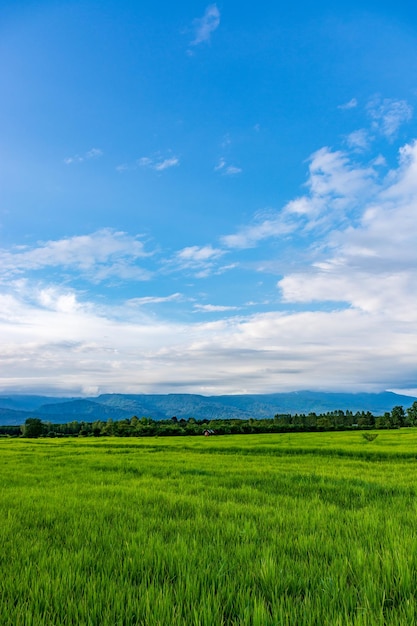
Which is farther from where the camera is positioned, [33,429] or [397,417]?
[397,417]

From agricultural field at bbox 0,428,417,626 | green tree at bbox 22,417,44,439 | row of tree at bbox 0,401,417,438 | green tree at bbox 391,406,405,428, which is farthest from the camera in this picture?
green tree at bbox 391,406,405,428

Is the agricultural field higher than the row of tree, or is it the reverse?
the agricultural field

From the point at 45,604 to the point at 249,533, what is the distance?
2922 millimetres

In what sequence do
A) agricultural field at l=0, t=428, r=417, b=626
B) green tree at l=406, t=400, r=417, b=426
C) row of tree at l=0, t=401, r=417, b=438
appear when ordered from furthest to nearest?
green tree at l=406, t=400, r=417, b=426 < row of tree at l=0, t=401, r=417, b=438 < agricultural field at l=0, t=428, r=417, b=626

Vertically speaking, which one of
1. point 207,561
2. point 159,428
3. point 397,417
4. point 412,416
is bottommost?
point 397,417

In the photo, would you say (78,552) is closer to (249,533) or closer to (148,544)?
(148,544)

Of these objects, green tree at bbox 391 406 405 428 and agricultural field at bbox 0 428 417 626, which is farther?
green tree at bbox 391 406 405 428

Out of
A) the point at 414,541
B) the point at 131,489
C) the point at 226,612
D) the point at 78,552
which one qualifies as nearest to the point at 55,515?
the point at 78,552

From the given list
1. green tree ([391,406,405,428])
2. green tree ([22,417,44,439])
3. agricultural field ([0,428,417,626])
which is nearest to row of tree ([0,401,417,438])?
green tree ([22,417,44,439])

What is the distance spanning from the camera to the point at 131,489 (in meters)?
10.1

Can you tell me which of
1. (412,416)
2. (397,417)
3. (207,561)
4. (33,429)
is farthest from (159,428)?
(412,416)

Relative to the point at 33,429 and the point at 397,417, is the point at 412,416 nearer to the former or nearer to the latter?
the point at 397,417

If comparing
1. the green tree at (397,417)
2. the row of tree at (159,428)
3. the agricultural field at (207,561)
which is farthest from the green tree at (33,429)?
the green tree at (397,417)

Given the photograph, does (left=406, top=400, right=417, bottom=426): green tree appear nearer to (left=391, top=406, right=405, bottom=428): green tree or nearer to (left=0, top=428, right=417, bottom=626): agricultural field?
(left=391, top=406, right=405, bottom=428): green tree
